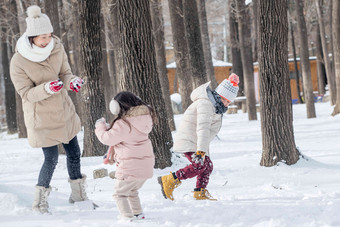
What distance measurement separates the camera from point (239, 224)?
416cm

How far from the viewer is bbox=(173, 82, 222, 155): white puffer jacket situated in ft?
17.2

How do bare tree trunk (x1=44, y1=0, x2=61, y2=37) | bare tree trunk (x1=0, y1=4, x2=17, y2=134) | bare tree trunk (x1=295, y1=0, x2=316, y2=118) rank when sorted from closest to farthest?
1. bare tree trunk (x1=44, y1=0, x2=61, y2=37)
2. bare tree trunk (x1=295, y1=0, x2=316, y2=118)
3. bare tree trunk (x1=0, y1=4, x2=17, y2=134)

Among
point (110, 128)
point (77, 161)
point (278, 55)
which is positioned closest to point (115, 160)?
point (110, 128)

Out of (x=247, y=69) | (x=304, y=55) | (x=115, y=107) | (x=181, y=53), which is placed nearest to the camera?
(x=115, y=107)

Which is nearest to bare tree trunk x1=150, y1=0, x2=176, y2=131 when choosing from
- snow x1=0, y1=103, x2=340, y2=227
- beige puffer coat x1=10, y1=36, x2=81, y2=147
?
snow x1=0, y1=103, x2=340, y2=227

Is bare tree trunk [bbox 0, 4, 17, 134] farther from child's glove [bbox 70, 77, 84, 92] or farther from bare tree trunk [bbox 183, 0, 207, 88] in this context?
child's glove [bbox 70, 77, 84, 92]

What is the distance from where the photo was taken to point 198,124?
524 cm

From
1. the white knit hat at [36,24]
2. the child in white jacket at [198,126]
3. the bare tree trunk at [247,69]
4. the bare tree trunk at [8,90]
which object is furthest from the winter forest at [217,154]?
the bare tree trunk at [8,90]

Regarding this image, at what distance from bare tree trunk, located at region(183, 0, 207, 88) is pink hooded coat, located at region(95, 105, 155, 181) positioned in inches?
310

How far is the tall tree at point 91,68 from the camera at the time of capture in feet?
30.6

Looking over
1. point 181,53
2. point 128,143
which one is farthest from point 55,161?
point 181,53

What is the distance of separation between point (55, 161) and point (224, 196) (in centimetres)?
216

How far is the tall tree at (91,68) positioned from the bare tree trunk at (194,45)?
3393 millimetres

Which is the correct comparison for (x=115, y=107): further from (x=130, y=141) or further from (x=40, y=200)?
(x=40, y=200)
